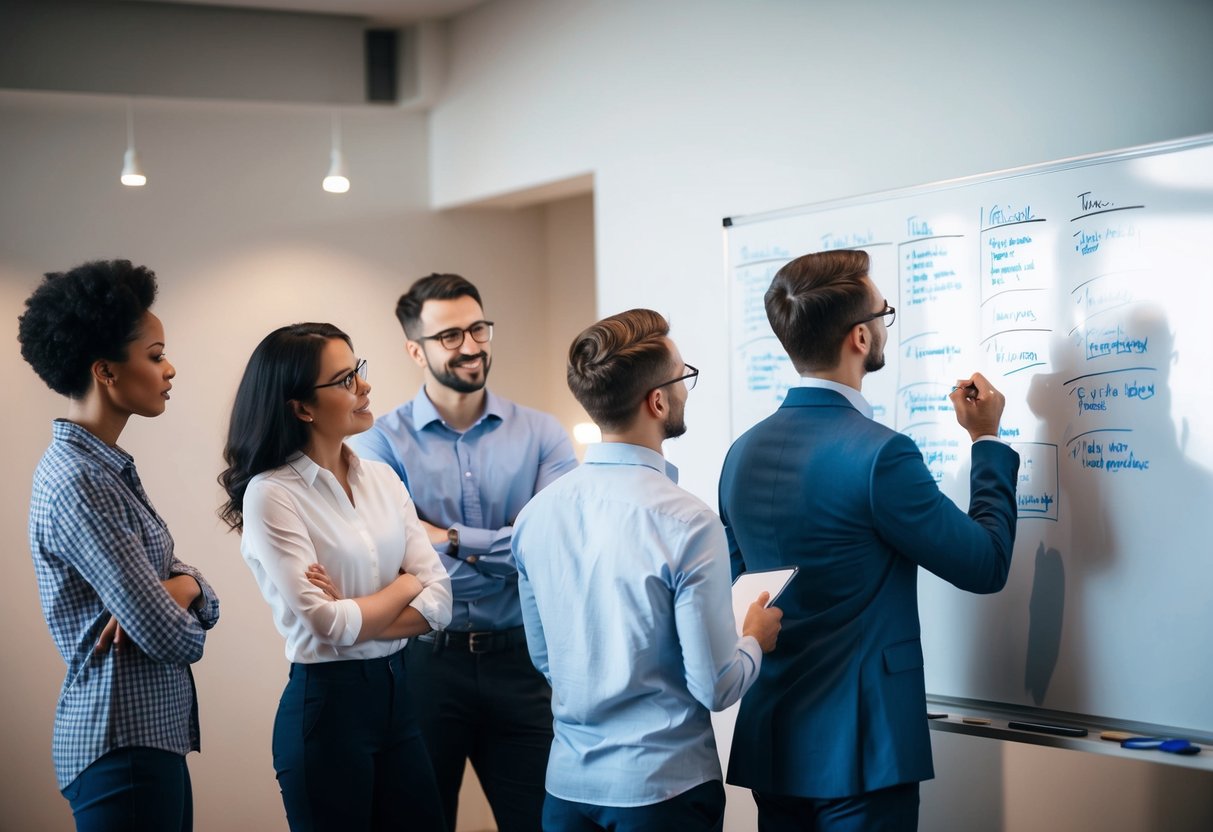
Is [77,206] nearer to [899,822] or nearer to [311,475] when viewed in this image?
[311,475]

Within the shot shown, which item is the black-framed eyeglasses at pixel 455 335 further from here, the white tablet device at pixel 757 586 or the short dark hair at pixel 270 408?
the white tablet device at pixel 757 586

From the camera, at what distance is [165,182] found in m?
4.34

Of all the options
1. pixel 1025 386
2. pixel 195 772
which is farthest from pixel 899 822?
pixel 195 772

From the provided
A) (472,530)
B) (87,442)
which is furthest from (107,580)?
(472,530)

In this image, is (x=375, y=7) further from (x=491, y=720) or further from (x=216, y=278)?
(x=491, y=720)

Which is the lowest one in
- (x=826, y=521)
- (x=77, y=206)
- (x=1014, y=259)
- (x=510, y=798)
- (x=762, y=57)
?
(x=510, y=798)

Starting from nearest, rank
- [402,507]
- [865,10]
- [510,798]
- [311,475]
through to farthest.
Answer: [311,475], [402,507], [510,798], [865,10]

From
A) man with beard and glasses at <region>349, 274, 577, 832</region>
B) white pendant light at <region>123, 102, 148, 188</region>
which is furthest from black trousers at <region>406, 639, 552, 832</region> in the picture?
white pendant light at <region>123, 102, 148, 188</region>

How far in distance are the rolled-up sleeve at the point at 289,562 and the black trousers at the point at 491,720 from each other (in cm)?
80

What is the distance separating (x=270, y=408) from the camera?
2219 millimetres

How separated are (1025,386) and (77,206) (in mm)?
3382

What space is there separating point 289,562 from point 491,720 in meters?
0.98

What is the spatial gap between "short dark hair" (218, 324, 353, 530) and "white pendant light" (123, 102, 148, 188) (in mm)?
1951

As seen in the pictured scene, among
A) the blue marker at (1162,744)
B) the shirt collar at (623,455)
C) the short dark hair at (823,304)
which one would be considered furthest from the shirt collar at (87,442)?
the blue marker at (1162,744)
